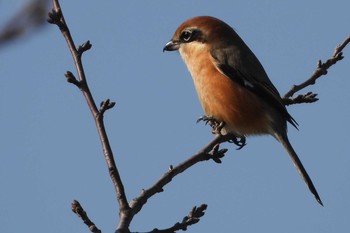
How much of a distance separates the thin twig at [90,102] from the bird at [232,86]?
7.07 feet

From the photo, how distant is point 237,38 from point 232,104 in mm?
1128

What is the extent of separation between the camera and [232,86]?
598cm

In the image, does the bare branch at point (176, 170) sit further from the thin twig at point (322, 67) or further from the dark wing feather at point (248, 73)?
the dark wing feather at point (248, 73)

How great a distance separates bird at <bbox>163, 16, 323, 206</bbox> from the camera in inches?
230

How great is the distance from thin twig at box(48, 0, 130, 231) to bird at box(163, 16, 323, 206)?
2.16 metres

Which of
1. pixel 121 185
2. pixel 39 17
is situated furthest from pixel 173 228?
pixel 39 17

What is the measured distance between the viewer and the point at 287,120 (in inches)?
233

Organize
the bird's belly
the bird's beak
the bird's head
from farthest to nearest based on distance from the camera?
the bird's beak < the bird's head < the bird's belly

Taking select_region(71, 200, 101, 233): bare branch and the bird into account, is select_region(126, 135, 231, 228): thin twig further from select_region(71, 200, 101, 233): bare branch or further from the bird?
the bird

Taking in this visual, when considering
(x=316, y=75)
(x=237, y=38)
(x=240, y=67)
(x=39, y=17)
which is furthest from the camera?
(x=237, y=38)

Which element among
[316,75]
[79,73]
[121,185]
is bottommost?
[121,185]

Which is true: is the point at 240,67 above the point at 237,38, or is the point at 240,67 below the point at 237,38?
below

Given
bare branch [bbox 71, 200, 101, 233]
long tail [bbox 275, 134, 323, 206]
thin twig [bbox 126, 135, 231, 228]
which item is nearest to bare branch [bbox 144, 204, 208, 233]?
thin twig [bbox 126, 135, 231, 228]

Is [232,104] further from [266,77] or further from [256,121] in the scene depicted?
[266,77]
